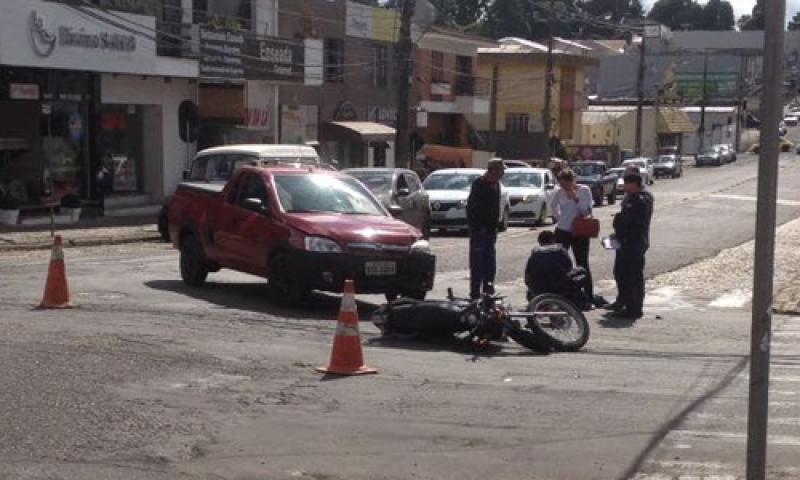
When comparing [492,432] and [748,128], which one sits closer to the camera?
[492,432]

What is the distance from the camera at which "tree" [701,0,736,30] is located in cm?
14962

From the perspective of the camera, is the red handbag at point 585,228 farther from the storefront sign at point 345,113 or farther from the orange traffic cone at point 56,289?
the storefront sign at point 345,113

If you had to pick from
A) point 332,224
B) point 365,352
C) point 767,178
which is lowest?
point 365,352

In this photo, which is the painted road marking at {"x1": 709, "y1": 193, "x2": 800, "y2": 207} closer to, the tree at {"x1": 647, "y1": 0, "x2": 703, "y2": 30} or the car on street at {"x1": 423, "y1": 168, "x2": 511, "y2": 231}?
the car on street at {"x1": 423, "y1": 168, "x2": 511, "y2": 231}

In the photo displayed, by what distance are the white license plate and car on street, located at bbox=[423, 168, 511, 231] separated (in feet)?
43.4

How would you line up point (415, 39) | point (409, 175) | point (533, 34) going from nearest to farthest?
point (409, 175) < point (415, 39) < point (533, 34)

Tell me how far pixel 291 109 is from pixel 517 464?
114 feet

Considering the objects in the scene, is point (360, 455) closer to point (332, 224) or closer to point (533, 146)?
point (332, 224)

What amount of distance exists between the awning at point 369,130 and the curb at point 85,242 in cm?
1743

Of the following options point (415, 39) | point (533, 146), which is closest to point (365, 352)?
point (415, 39)

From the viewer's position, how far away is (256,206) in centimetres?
1362

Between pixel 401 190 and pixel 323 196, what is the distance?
351 inches

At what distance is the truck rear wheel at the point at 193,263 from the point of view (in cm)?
1493

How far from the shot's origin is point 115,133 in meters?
33.0
